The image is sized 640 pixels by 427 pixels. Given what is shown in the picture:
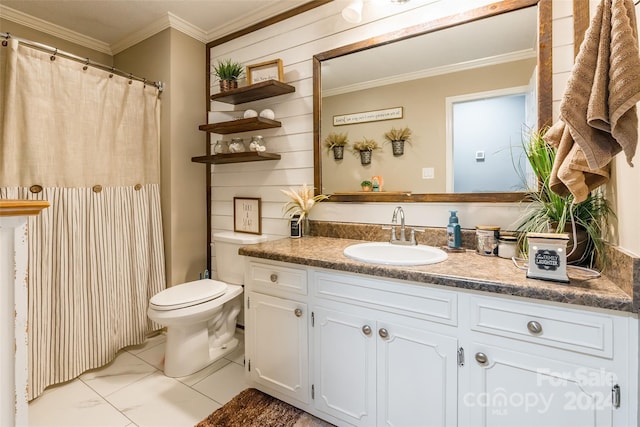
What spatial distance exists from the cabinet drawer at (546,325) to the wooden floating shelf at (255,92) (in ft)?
5.61

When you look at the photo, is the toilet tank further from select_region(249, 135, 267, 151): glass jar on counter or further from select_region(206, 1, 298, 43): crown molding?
select_region(206, 1, 298, 43): crown molding

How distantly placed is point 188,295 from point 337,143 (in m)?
1.35

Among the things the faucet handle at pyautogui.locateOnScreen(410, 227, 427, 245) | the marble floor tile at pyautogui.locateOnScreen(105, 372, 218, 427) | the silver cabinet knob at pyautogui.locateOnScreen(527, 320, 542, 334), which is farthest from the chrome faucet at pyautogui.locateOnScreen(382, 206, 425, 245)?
the marble floor tile at pyautogui.locateOnScreen(105, 372, 218, 427)

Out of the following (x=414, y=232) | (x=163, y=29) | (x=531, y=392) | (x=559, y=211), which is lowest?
(x=531, y=392)

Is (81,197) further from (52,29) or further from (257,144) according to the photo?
(52,29)

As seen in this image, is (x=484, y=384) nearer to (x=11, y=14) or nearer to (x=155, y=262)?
(x=155, y=262)

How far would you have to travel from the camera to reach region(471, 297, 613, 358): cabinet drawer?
901 mm

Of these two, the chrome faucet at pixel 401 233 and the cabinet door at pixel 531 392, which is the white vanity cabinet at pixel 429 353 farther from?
the chrome faucet at pixel 401 233

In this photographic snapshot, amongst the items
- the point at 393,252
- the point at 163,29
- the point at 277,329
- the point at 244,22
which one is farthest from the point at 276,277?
the point at 163,29

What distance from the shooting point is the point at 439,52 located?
5.42 ft

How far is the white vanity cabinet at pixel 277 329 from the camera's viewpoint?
4.94ft

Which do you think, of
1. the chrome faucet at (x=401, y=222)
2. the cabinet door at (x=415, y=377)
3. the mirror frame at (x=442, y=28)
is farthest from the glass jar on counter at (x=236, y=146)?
the cabinet door at (x=415, y=377)

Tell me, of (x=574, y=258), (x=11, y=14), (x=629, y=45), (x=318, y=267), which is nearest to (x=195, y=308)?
(x=318, y=267)

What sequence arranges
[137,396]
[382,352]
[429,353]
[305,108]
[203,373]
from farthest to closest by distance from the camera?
[305,108] < [203,373] < [137,396] < [382,352] < [429,353]
